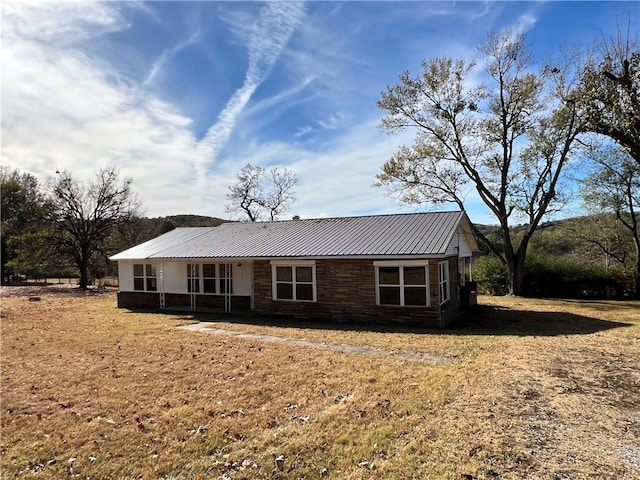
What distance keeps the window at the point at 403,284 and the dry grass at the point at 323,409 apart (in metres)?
2.36

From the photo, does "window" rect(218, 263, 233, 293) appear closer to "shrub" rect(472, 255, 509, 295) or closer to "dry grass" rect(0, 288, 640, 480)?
"dry grass" rect(0, 288, 640, 480)

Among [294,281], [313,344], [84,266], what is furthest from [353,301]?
[84,266]

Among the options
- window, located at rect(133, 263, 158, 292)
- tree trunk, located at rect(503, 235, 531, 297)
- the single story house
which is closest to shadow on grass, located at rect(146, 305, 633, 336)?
the single story house

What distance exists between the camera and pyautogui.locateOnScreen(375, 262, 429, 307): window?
13.5m

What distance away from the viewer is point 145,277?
20734mm

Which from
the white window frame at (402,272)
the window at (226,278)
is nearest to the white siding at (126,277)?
the window at (226,278)

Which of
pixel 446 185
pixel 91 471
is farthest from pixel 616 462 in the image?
pixel 446 185

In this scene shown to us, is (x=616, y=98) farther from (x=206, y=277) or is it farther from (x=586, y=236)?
(x=586, y=236)

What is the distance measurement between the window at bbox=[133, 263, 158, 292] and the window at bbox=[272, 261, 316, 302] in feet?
25.5

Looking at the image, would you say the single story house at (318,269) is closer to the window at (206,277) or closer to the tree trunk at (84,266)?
the window at (206,277)

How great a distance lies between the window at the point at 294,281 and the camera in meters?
15.4

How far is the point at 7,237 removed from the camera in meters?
36.7

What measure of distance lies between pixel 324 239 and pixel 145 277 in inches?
399

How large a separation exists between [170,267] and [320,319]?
885 cm
